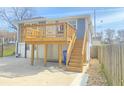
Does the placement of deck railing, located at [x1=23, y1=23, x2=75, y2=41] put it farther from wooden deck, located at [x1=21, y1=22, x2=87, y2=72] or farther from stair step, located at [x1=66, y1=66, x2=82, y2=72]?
stair step, located at [x1=66, y1=66, x2=82, y2=72]

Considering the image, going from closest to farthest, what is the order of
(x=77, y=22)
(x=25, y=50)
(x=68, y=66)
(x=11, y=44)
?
(x=11, y=44), (x=68, y=66), (x=77, y=22), (x=25, y=50)

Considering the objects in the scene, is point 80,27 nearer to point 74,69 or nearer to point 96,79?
point 74,69

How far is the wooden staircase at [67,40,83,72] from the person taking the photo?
7.60 metres

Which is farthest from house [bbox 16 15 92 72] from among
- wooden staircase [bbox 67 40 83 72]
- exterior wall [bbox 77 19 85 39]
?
exterior wall [bbox 77 19 85 39]

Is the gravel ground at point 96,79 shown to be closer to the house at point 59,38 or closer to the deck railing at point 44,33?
the house at point 59,38

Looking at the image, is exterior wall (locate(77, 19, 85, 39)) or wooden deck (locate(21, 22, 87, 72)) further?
exterior wall (locate(77, 19, 85, 39))

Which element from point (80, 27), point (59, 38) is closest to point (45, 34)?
point (59, 38)

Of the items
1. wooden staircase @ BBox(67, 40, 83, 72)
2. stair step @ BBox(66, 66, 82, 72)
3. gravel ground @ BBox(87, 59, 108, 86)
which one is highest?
wooden staircase @ BBox(67, 40, 83, 72)

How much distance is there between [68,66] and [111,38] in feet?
8.59

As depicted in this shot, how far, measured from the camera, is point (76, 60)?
7.97 metres

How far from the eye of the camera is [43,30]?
28.2ft
